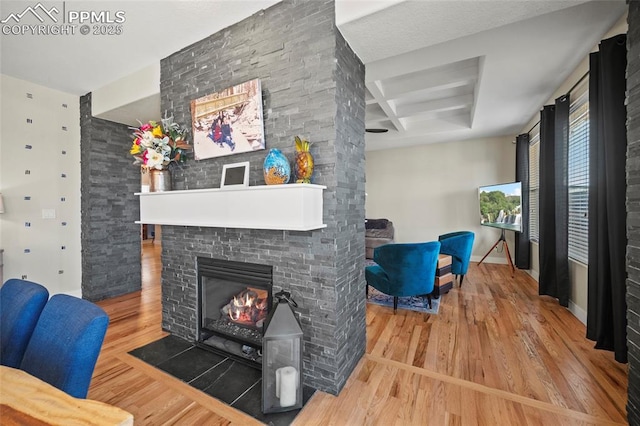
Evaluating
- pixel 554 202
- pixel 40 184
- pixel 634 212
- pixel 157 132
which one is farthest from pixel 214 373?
pixel 554 202

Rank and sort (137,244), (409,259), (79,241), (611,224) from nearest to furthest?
(611,224) < (409,259) < (79,241) < (137,244)

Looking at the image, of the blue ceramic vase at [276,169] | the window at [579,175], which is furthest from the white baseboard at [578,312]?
the blue ceramic vase at [276,169]

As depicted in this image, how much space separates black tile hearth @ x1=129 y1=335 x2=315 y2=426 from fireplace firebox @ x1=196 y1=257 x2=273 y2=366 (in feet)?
0.32

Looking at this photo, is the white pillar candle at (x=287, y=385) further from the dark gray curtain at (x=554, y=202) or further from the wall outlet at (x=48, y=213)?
the wall outlet at (x=48, y=213)

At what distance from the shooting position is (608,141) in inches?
78.8

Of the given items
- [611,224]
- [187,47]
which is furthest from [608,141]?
[187,47]

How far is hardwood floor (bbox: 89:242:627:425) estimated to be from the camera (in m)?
1.60

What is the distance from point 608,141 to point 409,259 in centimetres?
184

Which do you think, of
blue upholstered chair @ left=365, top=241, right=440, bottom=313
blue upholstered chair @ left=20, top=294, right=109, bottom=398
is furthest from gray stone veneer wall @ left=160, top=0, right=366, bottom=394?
blue upholstered chair @ left=20, top=294, right=109, bottom=398

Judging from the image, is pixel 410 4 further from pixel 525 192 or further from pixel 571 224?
pixel 525 192

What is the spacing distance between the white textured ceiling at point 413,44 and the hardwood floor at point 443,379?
2.46 metres

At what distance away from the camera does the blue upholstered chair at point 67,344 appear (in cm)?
91

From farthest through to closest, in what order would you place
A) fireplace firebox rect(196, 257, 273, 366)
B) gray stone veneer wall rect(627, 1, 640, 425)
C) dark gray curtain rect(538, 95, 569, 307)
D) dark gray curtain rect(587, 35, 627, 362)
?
dark gray curtain rect(538, 95, 569, 307) → fireplace firebox rect(196, 257, 273, 366) → dark gray curtain rect(587, 35, 627, 362) → gray stone veneer wall rect(627, 1, 640, 425)

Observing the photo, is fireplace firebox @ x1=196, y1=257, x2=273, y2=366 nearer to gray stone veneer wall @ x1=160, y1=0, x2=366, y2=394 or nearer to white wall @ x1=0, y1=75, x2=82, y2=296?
gray stone veneer wall @ x1=160, y1=0, x2=366, y2=394
